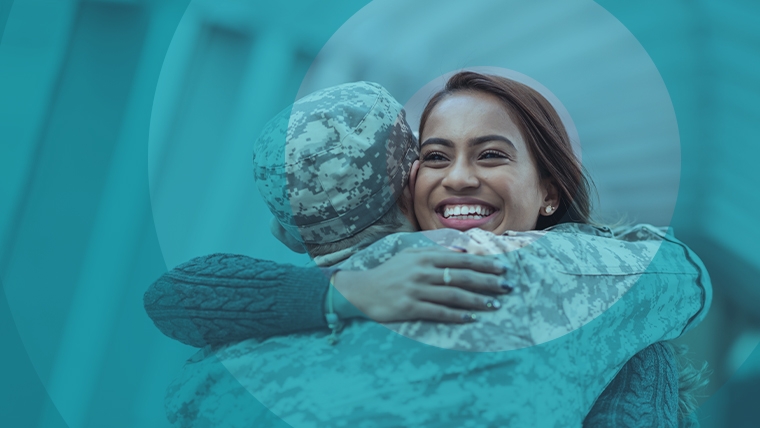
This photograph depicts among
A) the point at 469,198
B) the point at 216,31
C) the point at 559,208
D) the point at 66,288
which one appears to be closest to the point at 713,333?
the point at 559,208

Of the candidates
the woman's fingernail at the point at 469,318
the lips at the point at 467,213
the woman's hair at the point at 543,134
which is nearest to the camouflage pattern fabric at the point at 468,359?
the woman's fingernail at the point at 469,318

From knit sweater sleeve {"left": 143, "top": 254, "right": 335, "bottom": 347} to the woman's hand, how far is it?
5 cm

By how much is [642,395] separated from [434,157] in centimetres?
53

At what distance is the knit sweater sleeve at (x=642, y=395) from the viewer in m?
0.90

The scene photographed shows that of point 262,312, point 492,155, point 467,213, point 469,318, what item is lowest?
point 262,312

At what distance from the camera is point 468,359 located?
2.47 ft

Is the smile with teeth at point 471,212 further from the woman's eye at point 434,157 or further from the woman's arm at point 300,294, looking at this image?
the woman's arm at point 300,294

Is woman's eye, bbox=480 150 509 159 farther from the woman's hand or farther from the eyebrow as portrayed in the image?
the woman's hand

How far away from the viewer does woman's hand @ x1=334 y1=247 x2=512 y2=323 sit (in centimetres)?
77

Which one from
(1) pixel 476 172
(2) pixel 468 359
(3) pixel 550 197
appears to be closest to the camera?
(2) pixel 468 359

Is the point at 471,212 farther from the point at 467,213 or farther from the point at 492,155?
the point at 492,155

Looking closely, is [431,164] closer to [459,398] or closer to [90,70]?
[459,398]

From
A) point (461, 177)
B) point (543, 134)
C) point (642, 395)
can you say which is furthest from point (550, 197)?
point (642, 395)

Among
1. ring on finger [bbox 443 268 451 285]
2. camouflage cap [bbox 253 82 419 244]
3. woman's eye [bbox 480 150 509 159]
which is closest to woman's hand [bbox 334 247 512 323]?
ring on finger [bbox 443 268 451 285]
